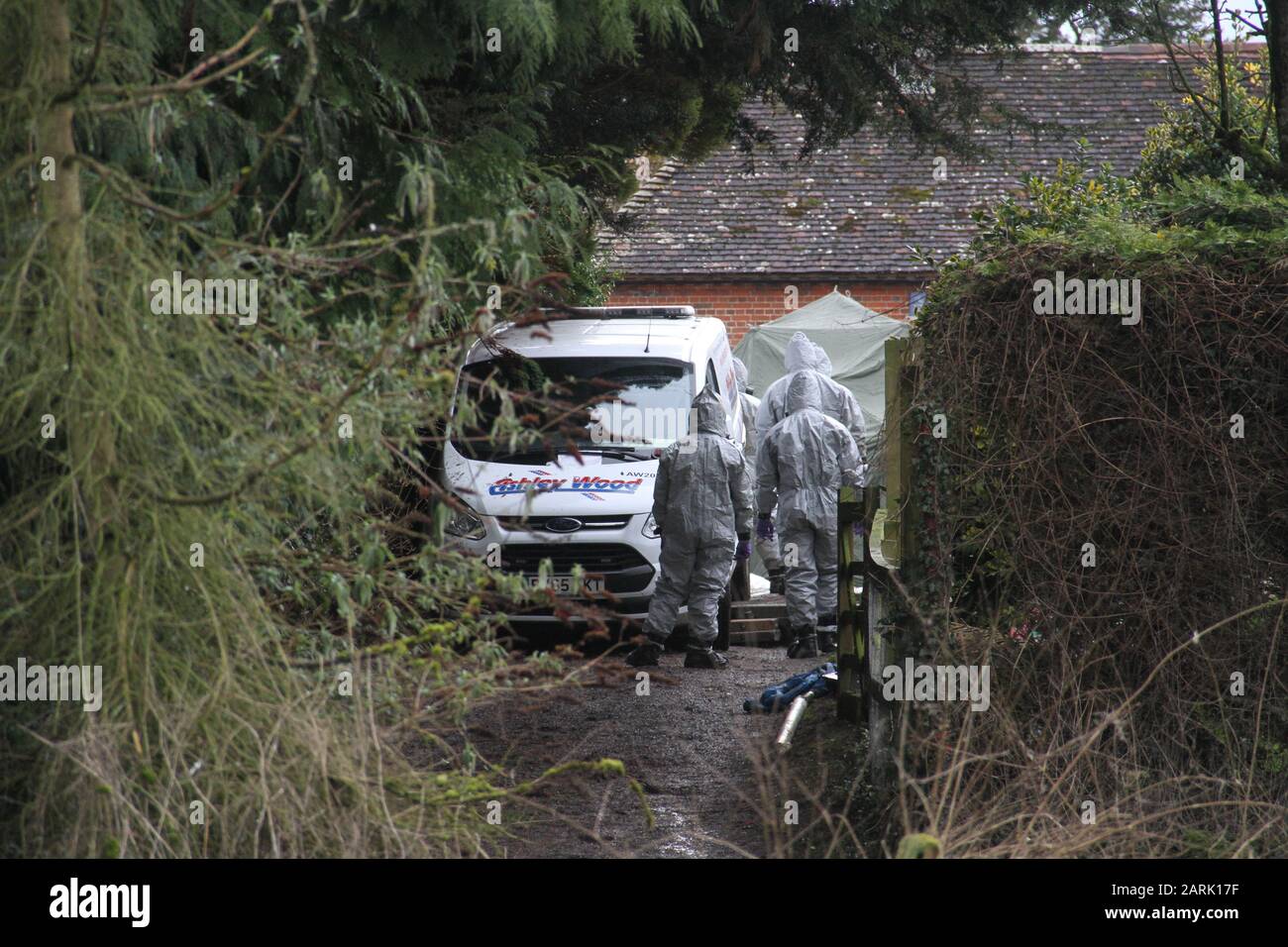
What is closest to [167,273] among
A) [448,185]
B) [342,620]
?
[342,620]

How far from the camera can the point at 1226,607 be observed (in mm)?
5258

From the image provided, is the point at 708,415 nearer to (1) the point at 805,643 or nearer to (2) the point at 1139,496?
(1) the point at 805,643

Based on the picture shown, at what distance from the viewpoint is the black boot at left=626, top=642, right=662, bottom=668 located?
32.1 feet

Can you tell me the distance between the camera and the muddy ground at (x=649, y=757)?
579cm

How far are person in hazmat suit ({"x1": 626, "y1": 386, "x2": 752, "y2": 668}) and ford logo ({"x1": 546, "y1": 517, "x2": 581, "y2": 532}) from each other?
0.73 m

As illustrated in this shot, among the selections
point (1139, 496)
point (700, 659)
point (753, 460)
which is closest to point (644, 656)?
point (700, 659)

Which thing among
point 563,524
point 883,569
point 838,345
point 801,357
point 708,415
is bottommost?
point 563,524

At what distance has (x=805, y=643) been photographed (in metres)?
10.4

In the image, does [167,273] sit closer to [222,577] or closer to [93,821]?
[222,577]

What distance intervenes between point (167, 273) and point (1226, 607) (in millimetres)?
3850

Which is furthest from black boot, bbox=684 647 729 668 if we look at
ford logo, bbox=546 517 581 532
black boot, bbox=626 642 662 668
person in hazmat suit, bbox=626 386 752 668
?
ford logo, bbox=546 517 581 532

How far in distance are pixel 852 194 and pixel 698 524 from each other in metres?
14.9

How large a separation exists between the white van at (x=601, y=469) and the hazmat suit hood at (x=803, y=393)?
50cm

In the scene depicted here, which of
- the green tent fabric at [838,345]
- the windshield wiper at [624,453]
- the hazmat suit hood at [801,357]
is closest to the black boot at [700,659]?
the windshield wiper at [624,453]
